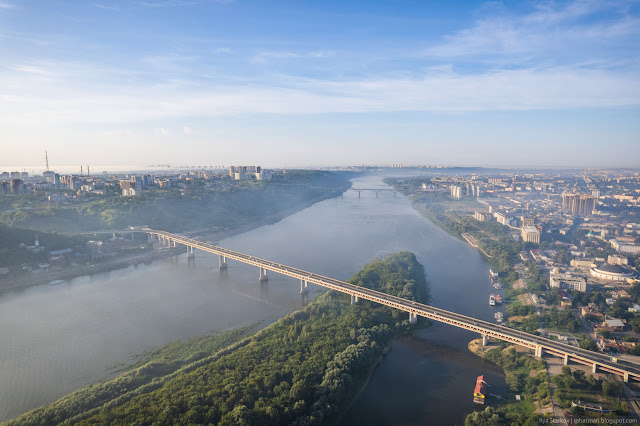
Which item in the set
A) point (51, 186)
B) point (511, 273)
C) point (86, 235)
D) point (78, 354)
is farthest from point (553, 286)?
point (51, 186)

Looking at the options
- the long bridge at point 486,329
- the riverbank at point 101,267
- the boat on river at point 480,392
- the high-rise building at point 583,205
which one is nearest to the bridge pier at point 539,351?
the long bridge at point 486,329

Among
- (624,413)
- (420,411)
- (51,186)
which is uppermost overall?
(51,186)

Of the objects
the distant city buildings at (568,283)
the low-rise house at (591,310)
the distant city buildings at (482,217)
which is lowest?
the low-rise house at (591,310)

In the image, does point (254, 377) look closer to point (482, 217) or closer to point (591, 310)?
point (591, 310)

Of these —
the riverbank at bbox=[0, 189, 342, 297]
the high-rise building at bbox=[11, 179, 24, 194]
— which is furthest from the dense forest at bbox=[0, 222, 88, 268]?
the high-rise building at bbox=[11, 179, 24, 194]

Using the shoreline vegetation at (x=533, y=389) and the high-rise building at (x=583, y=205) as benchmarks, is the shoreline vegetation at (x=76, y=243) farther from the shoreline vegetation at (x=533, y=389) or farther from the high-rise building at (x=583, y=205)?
the high-rise building at (x=583, y=205)

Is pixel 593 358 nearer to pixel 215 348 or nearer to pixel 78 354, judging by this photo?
pixel 215 348

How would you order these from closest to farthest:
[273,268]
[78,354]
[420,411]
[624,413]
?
[624,413] → [420,411] → [78,354] → [273,268]

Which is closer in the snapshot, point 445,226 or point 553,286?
point 553,286
